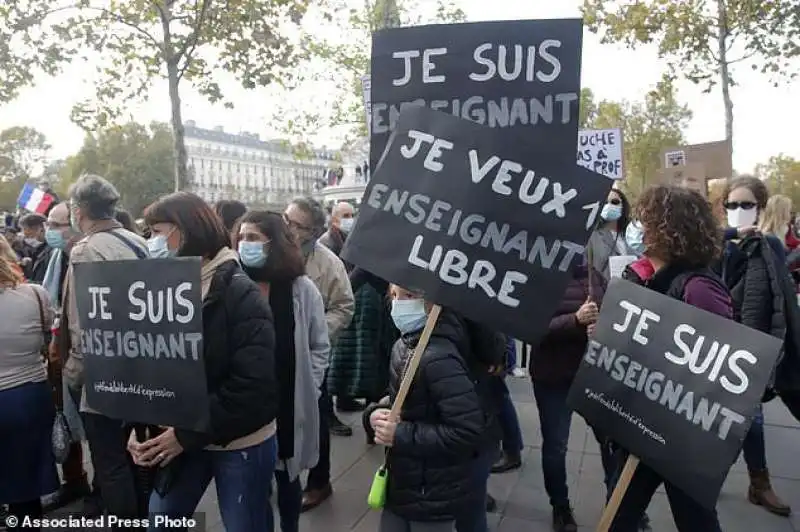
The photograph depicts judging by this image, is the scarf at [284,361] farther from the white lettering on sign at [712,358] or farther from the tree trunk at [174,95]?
the tree trunk at [174,95]

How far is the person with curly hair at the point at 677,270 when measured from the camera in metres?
2.42

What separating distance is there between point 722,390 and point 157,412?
77.2 inches

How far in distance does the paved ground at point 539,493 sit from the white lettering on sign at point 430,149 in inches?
93.6

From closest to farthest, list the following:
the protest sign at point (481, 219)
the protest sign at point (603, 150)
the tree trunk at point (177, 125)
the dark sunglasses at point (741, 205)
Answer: the protest sign at point (481, 219)
the dark sunglasses at point (741, 205)
the protest sign at point (603, 150)
the tree trunk at point (177, 125)

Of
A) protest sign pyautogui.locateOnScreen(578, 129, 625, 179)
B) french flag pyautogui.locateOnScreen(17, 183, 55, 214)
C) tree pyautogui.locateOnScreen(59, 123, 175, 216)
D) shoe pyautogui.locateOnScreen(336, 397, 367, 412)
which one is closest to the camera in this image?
protest sign pyautogui.locateOnScreen(578, 129, 625, 179)

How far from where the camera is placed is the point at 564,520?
11.7 feet

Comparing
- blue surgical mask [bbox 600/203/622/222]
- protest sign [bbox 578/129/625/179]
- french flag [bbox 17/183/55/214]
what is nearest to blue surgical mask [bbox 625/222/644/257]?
blue surgical mask [bbox 600/203/622/222]

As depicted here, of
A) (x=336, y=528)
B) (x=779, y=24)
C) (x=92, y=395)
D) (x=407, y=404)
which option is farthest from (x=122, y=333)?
(x=779, y=24)

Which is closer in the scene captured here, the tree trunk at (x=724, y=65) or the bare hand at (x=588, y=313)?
the bare hand at (x=588, y=313)

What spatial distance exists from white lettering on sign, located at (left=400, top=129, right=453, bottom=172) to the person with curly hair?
1.01m

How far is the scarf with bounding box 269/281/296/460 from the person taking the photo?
315 cm

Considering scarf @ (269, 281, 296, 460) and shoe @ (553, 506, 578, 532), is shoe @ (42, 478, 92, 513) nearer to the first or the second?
scarf @ (269, 281, 296, 460)

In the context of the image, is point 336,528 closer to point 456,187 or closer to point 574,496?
point 574,496

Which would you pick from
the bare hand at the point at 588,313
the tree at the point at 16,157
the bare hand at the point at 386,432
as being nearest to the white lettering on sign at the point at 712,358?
the bare hand at the point at 386,432
